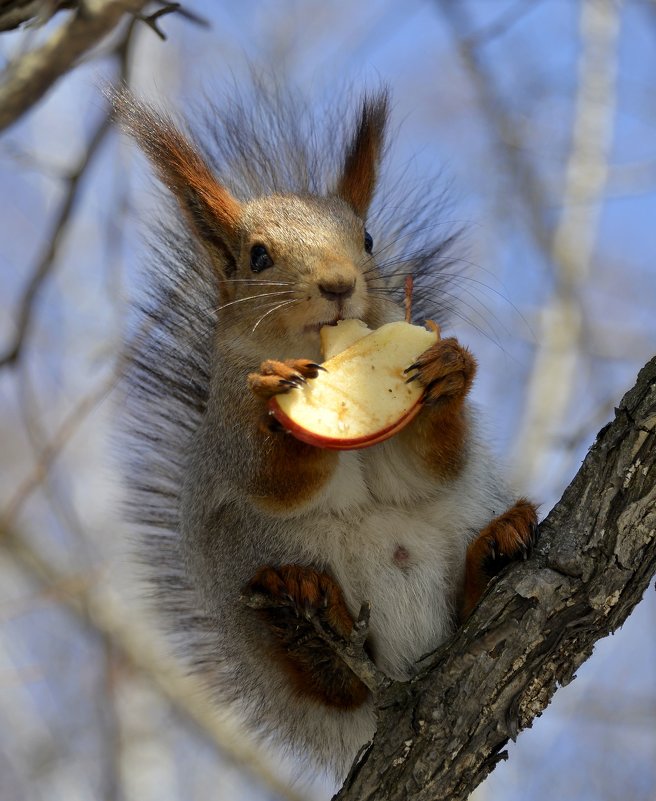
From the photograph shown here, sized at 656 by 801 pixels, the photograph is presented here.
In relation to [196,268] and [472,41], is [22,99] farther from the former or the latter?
[472,41]

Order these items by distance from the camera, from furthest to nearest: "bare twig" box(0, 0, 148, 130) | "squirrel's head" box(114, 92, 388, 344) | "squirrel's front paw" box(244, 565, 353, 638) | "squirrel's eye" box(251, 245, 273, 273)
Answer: "squirrel's eye" box(251, 245, 273, 273)
"squirrel's head" box(114, 92, 388, 344)
"squirrel's front paw" box(244, 565, 353, 638)
"bare twig" box(0, 0, 148, 130)

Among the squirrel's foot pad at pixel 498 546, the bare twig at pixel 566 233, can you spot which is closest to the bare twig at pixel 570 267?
the bare twig at pixel 566 233

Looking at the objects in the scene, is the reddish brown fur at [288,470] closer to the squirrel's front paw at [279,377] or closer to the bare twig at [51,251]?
the squirrel's front paw at [279,377]

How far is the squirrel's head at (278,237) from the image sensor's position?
101 inches

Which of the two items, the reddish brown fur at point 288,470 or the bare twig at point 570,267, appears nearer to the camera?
the reddish brown fur at point 288,470

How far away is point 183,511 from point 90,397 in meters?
0.75

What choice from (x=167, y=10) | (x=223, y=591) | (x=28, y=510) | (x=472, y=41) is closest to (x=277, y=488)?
(x=223, y=591)

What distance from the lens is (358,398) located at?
232 centimetres

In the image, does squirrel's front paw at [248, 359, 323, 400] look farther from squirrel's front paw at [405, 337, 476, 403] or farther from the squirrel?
squirrel's front paw at [405, 337, 476, 403]

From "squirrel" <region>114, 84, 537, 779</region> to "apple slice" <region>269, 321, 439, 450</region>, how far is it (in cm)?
5

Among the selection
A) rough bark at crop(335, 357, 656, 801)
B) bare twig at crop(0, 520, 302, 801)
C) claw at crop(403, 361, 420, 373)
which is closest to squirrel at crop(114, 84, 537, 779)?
claw at crop(403, 361, 420, 373)

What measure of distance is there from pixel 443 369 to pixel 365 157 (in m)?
1.11

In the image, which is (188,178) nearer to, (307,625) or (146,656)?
(307,625)

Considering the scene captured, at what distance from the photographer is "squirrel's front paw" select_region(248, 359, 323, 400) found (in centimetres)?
229
